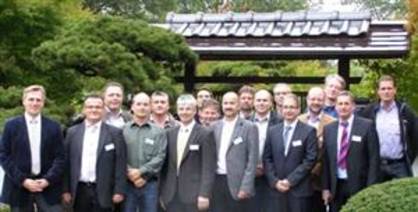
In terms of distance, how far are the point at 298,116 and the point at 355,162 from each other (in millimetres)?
754

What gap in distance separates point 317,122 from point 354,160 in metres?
0.62

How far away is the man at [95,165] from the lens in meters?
7.69

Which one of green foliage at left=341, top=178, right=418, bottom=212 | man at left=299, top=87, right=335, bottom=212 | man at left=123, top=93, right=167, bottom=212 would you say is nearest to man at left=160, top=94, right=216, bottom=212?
man at left=123, top=93, right=167, bottom=212

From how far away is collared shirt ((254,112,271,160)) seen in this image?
8.23 meters

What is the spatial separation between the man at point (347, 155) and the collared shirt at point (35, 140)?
2.57 m

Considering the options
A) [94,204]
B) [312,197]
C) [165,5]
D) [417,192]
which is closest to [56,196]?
[94,204]

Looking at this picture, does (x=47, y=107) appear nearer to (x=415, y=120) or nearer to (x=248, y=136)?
(x=248, y=136)

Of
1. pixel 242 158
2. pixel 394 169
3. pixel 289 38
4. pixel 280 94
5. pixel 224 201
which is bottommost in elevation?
pixel 224 201

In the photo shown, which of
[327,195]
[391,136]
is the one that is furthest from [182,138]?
[391,136]

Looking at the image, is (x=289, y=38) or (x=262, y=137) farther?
(x=289, y=38)

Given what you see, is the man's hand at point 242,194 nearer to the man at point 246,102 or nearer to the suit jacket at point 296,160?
the suit jacket at point 296,160

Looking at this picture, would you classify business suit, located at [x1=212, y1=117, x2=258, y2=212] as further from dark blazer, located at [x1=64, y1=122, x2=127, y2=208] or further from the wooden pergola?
the wooden pergola

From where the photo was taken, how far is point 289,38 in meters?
12.1

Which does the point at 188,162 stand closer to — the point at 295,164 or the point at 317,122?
the point at 295,164
